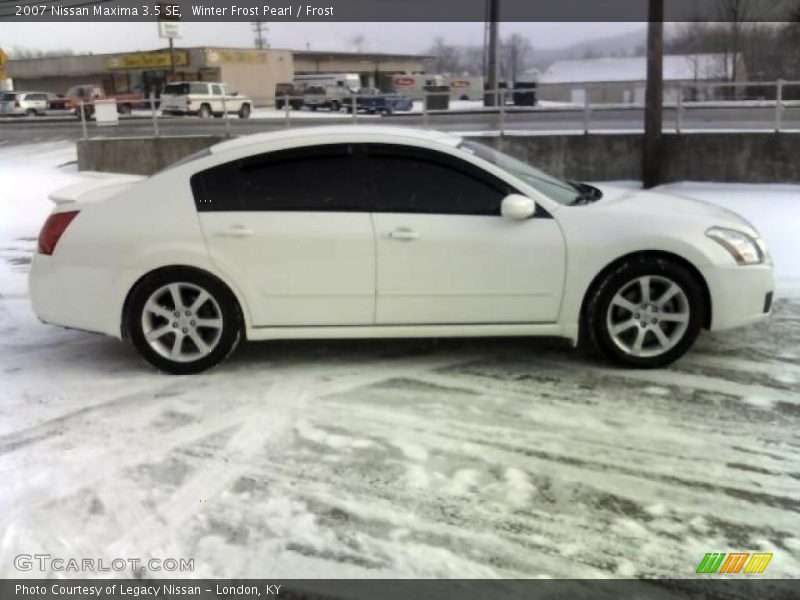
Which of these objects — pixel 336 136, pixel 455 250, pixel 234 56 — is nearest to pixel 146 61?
pixel 234 56

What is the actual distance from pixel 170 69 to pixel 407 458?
192 ft

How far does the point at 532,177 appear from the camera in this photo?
196 inches

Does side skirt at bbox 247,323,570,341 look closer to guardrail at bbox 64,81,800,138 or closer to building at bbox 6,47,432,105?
guardrail at bbox 64,81,800,138

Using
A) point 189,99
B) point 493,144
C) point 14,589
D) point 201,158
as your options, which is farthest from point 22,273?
point 189,99

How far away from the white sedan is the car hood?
3cm

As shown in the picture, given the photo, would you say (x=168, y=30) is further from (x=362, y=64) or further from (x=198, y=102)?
(x=362, y=64)

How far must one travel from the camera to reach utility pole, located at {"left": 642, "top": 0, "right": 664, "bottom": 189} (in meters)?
11.6

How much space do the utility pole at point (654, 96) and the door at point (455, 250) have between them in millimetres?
8407

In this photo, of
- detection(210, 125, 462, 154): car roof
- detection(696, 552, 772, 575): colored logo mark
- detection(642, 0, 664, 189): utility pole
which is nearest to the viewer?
detection(696, 552, 772, 575): colored logo mark

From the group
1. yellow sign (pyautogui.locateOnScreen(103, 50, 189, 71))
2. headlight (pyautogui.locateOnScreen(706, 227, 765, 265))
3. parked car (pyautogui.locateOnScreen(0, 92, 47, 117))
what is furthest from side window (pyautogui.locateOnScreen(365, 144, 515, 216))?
yellow sign (pyautogui.locateOnScreen(103, 50, 189, 71))

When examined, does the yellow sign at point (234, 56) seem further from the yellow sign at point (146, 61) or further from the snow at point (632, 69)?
the snow at point (632, 69)

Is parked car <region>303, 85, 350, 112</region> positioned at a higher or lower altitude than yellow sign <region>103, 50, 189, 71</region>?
lower

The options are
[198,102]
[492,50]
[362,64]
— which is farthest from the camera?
[362,64]

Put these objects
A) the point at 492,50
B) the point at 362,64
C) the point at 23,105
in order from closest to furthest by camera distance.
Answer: the point at 492,50 → the point at 23,105 → the point at 362,64
